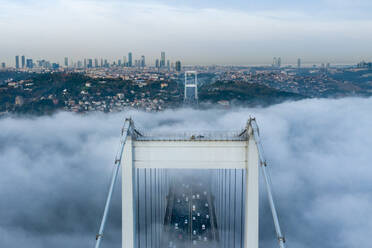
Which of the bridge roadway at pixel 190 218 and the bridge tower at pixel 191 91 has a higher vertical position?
the bridge tower at pixel 191 91

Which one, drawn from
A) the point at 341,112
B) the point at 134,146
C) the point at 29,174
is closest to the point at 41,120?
the point at 29,174

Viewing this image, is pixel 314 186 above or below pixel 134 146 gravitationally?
below

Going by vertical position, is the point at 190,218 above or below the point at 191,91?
below

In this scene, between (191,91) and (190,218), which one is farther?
(191,91)

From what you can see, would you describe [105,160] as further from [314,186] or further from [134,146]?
[134,146]

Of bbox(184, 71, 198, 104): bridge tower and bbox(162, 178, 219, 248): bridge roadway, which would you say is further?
bbox(184, 71, 198, 104): bridge tower

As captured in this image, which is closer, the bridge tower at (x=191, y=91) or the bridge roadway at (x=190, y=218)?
the bridge roadway at (x=190, y=218)

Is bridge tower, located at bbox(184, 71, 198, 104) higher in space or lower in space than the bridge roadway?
higher

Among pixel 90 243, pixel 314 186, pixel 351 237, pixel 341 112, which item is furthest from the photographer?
pixel 341 112
